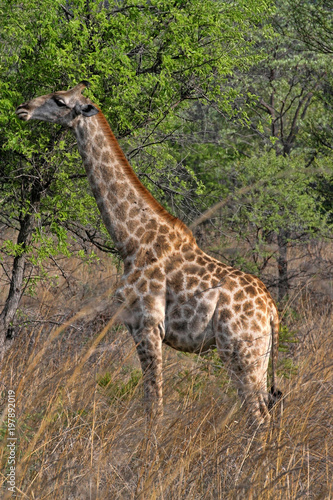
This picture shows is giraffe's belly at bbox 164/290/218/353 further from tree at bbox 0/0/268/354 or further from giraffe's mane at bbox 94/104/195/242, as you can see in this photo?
tree at bbox 0/0/268/354

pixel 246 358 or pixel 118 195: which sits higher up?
pixel 118 195

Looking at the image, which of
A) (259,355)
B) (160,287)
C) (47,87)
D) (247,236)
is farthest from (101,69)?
(247,236)

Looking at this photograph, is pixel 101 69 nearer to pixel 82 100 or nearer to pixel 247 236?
pixel 82 100

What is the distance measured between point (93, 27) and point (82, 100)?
2.29ft

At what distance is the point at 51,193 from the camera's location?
21.4 ft

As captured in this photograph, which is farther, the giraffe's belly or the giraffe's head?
the giraffe's head

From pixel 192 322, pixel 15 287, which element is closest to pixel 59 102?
pixel 15 287

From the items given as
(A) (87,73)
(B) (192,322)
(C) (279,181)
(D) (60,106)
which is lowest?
(B) (192,322)

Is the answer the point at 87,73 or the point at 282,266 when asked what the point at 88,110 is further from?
the point at 282,266

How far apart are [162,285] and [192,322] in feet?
1.34

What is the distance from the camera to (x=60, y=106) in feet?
18.4

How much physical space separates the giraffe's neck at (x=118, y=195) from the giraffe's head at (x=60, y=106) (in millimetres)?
153

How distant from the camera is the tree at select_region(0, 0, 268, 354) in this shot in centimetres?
562

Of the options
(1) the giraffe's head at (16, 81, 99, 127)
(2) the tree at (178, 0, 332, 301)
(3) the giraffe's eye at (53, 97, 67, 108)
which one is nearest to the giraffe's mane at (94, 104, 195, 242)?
(1) the giraffe's head at (16, 81, 99, 127)
